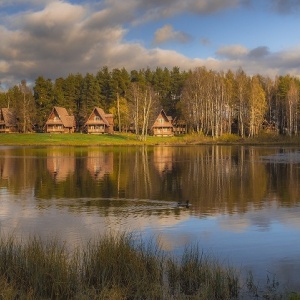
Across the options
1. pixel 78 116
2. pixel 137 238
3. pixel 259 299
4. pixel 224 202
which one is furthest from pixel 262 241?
pixel 78 116

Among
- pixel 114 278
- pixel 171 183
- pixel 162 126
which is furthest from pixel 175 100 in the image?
pixel 114 278

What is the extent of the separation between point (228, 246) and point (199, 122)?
108175 mm

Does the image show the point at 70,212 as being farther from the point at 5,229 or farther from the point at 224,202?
the point at 224,202

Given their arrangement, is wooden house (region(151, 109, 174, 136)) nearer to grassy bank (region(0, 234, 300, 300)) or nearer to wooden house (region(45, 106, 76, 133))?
wooden house (region(45, 106, 76, 133))

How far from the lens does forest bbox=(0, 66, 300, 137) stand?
111188mm

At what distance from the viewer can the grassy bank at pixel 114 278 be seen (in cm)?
1004

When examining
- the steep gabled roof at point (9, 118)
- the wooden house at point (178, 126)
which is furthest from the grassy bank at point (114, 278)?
the steep gabled roof at point (9, 118)

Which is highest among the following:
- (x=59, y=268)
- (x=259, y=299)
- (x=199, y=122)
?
(x=199, y=122)

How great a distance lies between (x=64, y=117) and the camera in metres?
130

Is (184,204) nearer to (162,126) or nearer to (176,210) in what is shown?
(176,210)

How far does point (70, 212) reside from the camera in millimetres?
22047

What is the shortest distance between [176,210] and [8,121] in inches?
4612

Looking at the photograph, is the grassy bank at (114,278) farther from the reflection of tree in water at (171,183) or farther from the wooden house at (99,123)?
the wooden house at (99,123)

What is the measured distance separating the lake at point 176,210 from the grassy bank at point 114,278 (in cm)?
181
